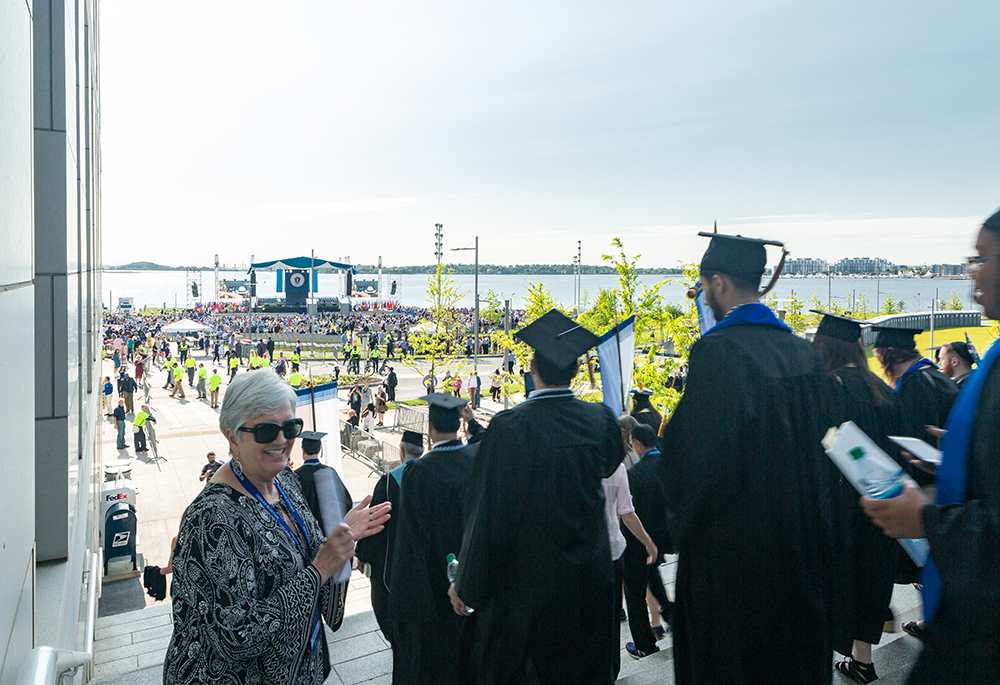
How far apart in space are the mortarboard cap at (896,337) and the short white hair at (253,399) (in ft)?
14.3

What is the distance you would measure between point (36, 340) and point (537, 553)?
8.85ft

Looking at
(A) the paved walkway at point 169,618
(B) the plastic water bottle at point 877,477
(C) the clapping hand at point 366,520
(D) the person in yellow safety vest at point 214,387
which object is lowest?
(A) the paved walkway at point 169,618

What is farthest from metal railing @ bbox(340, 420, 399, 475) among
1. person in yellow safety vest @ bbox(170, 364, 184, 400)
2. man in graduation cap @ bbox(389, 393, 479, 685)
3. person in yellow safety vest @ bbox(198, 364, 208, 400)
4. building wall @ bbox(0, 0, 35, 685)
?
building wall @ bbox(0, 0, 35, 685)

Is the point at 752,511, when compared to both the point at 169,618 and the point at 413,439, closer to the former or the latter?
the point at 413,439

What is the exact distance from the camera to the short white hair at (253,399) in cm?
233

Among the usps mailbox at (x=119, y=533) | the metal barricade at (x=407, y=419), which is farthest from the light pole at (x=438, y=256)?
the usps mailbox at (x=119, y=533)

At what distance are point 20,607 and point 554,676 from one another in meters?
2.30

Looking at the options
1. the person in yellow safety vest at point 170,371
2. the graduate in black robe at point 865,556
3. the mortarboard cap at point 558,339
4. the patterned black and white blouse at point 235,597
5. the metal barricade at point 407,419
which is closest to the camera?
the patterned black and white blouse at point 235,597

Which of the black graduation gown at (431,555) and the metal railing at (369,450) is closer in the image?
the black graduation gown at (431,555)

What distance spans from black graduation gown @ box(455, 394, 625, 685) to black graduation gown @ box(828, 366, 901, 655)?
5.64 ft

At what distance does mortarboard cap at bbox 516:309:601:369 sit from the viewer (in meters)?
3.49

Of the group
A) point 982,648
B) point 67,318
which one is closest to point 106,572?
point 67,318

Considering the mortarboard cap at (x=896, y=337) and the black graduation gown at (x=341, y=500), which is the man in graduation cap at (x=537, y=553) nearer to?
the black graduation gown at (x=341, y=500)

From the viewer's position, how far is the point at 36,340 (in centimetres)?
331
